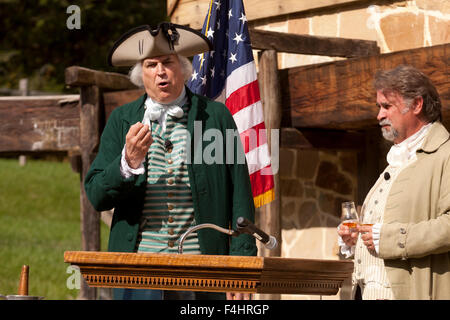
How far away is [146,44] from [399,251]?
154 cm

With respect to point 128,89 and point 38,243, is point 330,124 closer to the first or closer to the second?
point 128,89

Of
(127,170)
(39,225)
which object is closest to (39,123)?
(127,170)

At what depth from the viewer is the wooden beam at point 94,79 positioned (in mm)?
9023

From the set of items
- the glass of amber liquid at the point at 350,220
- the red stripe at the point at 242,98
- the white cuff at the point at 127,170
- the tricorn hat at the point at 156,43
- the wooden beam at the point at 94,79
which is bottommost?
the glass of amber liquid at the point at 350,220

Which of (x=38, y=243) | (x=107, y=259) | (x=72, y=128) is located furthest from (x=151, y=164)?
(x=38, y=243)

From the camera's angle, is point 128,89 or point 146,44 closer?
point 146,44

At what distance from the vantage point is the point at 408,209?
4270mm

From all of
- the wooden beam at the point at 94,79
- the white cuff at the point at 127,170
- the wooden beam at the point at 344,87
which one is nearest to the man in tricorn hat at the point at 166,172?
the white cuff at the point at 127,170

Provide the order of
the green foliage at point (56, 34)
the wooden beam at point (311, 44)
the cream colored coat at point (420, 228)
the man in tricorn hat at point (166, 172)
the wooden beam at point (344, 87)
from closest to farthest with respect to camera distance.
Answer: the cream colored coat at point (420, 228) → the man in tricorn hat at point (166, 172) → the wooden beam at point (344, 87) → the wooden beam at point (311, 44) → the green foliage at point (56, 34)

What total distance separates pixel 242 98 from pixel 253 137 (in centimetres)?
30

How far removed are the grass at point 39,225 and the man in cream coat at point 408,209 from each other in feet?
26.0

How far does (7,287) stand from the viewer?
12.0 metres

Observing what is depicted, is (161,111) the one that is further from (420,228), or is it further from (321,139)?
(321,139)

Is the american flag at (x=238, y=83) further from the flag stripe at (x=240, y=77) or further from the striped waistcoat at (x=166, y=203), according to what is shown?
the striped waistcoat at (x=166, y=203)
